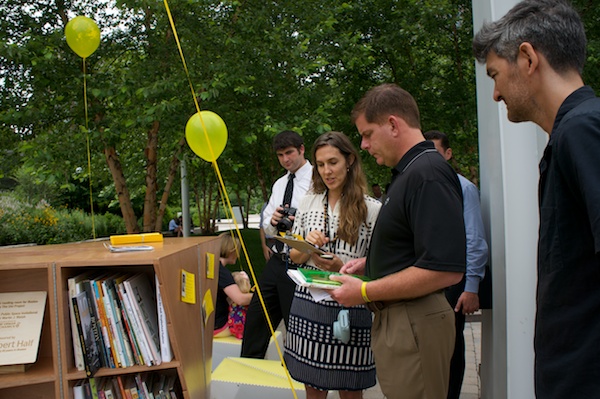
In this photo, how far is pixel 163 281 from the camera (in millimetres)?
2121

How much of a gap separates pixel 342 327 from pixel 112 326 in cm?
100

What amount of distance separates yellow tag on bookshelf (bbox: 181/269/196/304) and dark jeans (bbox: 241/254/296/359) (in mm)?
1275

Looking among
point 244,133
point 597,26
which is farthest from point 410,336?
point 597,26

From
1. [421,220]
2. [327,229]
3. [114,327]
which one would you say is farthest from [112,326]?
[421,220]

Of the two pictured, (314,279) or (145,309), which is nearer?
(314,279)

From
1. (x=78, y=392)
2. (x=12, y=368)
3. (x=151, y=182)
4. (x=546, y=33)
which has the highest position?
(x=546, y=33)

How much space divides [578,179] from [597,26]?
9453 millimetres

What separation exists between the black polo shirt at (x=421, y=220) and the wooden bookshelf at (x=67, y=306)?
0.85 m

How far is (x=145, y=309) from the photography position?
227 cm

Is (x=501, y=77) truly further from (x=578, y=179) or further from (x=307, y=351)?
(x=307, y=351)

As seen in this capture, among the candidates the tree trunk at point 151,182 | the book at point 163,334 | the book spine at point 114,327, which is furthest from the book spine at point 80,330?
the tree trunk at point 151,182

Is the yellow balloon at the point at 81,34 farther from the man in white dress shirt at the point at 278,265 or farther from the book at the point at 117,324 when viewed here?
the book at the point at 117,324

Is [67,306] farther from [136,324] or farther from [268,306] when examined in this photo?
[268,306]

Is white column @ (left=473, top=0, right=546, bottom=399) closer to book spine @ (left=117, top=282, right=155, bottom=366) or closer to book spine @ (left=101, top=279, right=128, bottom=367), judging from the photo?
book spine @ (left=117, top=282, right=155, bottom=366)
